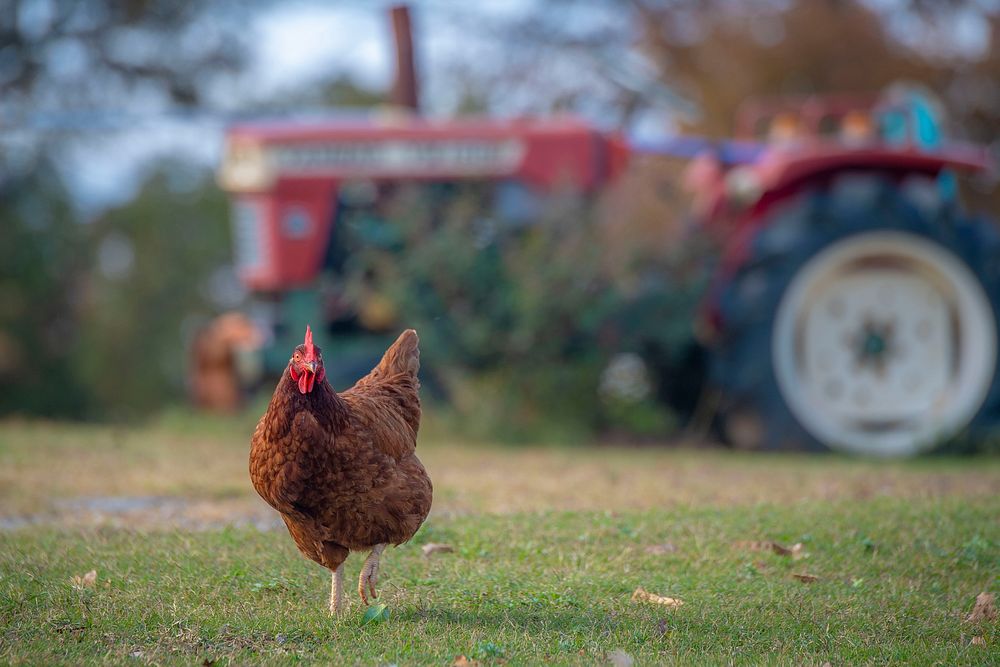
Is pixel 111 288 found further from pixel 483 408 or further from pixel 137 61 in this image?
pixel 483 408

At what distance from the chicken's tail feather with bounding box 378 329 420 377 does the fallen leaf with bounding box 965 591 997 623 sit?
2523 millimetres

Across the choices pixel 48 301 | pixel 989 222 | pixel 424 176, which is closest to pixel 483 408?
pixel 424 176

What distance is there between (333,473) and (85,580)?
1.30m

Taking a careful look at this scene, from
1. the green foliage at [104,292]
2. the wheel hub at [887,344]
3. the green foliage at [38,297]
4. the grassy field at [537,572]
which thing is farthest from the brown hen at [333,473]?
the green foliage at [38,297]

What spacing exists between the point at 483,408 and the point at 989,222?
4396 mm

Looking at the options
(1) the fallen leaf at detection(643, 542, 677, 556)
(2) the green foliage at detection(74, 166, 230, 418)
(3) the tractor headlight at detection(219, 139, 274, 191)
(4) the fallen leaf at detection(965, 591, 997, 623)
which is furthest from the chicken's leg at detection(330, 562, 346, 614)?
(2) the green foliage at detection(74, 166, 230, 418)

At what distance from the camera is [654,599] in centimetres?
476

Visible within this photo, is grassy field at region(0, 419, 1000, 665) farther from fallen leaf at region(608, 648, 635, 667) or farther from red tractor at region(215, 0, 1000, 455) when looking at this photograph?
red tractor at region(215, 0, 1000, 455)

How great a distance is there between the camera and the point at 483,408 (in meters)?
9.59

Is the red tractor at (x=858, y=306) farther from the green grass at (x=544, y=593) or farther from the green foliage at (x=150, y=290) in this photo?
the green foliage at (x=150, y=290)

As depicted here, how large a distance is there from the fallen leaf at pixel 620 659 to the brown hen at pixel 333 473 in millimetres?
973

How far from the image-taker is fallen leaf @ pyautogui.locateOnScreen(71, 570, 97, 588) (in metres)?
4.80

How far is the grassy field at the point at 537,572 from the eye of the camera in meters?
4.19

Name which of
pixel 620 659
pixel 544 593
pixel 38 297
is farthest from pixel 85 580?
pixel 38 297
